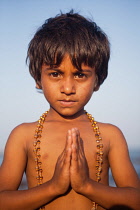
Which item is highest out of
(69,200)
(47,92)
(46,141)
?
(47,92)

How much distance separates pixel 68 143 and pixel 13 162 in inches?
25.5

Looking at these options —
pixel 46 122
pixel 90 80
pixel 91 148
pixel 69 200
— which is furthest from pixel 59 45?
pixel 69 200

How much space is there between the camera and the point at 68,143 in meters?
2.40

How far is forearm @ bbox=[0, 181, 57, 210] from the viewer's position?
2512 mm

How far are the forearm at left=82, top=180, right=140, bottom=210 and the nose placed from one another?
0.78m

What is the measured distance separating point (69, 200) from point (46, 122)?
80 centimetres

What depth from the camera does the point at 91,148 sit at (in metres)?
2.90

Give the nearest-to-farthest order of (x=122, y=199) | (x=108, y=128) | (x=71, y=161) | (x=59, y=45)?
(x=71, y=161) < (x=122, y=199) < (x=59, y=45) < (x=108, y=128)

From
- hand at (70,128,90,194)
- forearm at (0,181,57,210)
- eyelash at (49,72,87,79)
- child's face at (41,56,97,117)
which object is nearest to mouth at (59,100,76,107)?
child's face at (41,56,97,117)

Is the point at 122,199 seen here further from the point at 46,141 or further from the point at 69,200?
the point at 46,141

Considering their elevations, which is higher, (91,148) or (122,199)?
(91,148)

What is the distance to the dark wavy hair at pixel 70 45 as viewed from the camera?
2.75m

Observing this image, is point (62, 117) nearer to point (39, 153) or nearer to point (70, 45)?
point (39, 153)

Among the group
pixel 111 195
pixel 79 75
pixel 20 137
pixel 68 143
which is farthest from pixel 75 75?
pixel 111 195
